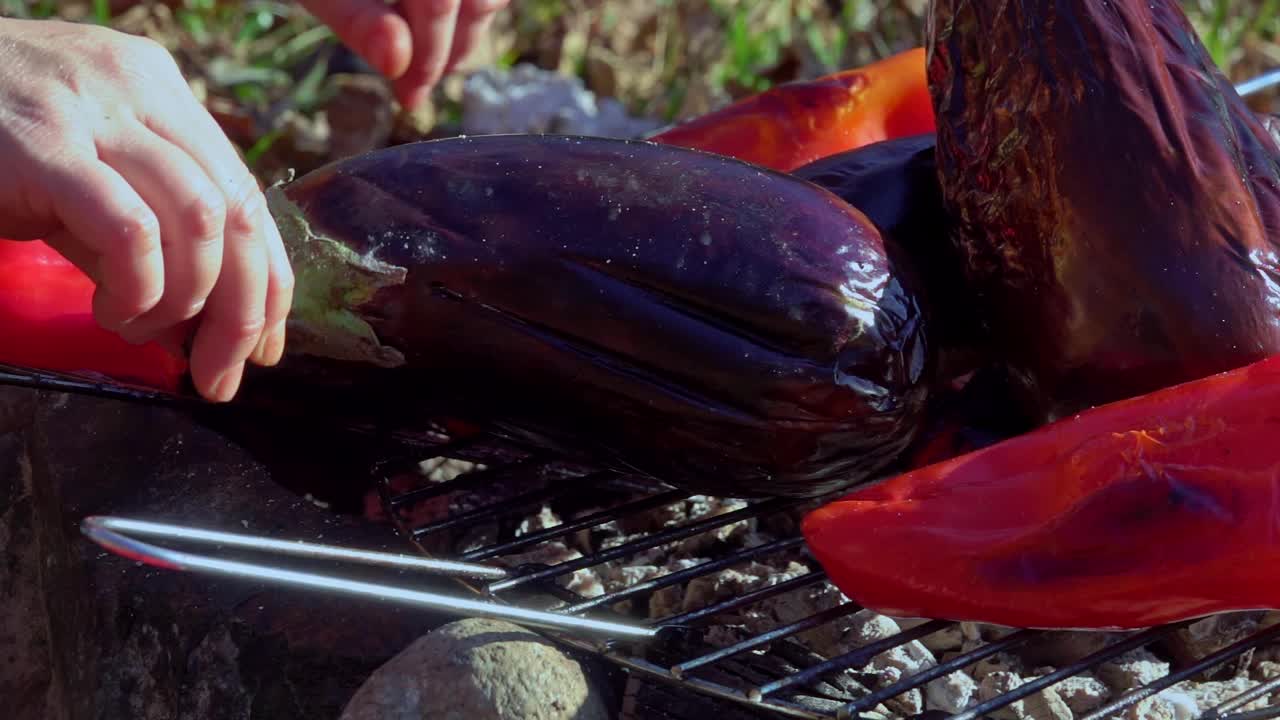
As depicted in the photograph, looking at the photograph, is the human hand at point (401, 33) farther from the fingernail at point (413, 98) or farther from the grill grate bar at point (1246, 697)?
the grill grate bar at point (1246, 697)

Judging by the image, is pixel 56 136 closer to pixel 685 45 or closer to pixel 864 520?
pixel 864 520

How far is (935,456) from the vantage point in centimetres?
168

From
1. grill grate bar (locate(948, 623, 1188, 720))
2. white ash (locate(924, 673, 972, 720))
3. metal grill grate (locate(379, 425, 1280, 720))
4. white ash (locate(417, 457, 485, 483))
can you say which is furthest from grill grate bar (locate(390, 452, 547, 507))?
grill grate bar (locate(948, 623, 1188, 720))

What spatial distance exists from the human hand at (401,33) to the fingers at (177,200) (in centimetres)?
79

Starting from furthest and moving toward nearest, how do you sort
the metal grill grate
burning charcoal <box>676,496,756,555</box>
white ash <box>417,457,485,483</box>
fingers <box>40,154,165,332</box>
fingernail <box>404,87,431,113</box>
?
fingernail <box>404,87,431,113</box> < white ash <box>417,457,485,483</box> < burning charcoal <box>676,496,756,555</box> < the metal grill grate < fingers <box>40,154,165,332</box>

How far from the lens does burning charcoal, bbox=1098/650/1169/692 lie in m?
1.57

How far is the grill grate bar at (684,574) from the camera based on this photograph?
148 cm

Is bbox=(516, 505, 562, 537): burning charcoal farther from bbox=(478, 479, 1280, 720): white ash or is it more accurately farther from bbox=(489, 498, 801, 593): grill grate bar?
bbox=(489, 498, 801, 593): grill grate bar

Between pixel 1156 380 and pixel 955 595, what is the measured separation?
347 millimetres

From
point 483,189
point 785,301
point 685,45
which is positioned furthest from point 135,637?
point 685,45

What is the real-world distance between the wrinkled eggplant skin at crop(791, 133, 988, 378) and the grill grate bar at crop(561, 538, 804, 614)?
11.9 inches

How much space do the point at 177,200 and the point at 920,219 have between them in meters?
0.96

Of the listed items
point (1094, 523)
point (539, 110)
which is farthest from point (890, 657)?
point (539, 110)

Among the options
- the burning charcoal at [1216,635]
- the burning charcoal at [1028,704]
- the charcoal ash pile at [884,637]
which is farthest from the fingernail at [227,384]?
the burning charcoal at [1216,635]
